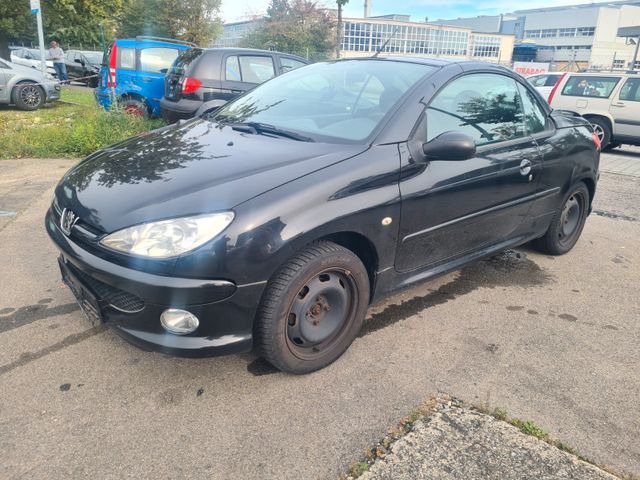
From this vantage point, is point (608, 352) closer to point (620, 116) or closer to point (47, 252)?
point (47, 252)

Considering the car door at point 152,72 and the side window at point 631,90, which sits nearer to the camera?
the car door at point 152,72

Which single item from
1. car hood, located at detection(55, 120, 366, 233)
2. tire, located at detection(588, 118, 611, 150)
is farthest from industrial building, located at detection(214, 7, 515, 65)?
car hood, located at detection(55, 120, 366, 233)

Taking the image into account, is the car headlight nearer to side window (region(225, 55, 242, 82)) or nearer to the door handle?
the door handle

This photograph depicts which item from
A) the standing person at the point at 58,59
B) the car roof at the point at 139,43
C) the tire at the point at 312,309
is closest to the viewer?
the tire at the point at 312,309

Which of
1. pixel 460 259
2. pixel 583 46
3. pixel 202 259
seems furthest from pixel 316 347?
pixel 583 46

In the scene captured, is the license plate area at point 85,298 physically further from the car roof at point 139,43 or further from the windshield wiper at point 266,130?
the car roof at point 139,43

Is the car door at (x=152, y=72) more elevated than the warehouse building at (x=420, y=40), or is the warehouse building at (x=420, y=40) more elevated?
the warehouse building at (x=420, y=40)

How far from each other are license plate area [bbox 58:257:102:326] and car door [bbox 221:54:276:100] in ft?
19.5

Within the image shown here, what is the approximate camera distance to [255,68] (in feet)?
28.0

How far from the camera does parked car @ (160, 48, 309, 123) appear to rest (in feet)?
25.9

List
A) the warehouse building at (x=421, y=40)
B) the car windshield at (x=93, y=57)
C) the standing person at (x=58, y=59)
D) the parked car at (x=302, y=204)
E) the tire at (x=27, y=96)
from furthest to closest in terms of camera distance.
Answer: the warehouse building at (x=421, y=40), the car windshield at (x=93, y=57), the standing person at (x=58, y=59), the tire at (x=27, y=96), the parked car at (x=302, y=204)

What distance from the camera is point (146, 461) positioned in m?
2.05

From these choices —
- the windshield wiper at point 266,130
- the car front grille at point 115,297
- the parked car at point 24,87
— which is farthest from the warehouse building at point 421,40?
the car front grille at point 115,297

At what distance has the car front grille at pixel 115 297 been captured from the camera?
2.27 meters
